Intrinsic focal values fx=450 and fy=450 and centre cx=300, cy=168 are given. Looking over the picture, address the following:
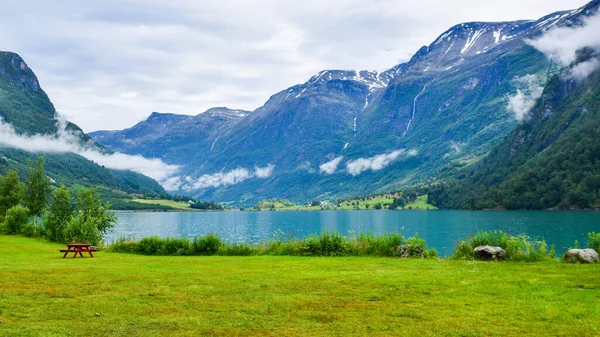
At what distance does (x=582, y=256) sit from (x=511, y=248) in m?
4.13

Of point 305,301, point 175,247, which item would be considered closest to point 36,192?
point 175,247

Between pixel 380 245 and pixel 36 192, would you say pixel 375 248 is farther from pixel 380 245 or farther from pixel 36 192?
pixel 36 192

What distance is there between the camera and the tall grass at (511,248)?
28.2 metres

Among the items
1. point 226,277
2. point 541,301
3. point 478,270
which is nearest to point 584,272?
point 478,270

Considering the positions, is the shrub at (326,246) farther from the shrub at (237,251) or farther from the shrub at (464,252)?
the shrub at (464,252)

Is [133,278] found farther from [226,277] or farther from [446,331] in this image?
[446,331]

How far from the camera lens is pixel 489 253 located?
2886cm

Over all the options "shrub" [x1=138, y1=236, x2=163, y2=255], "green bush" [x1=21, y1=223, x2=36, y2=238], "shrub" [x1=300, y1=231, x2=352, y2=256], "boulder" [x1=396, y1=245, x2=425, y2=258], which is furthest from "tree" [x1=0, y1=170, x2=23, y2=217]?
"boulder" [x1=396, y1=245, x2=425, y2=258]

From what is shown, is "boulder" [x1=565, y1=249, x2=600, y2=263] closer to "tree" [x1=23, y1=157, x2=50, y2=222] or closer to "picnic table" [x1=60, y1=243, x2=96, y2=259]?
"picnic table" [x1=60, y1=243, x2=96, y2=259]

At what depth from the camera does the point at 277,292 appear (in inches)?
734

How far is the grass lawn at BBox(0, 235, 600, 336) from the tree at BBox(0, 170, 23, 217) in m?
60.7

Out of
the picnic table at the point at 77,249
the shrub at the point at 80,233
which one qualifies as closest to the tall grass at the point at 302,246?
the picnic table at the point at 77,249

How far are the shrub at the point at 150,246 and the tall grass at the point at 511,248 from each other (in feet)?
82.2

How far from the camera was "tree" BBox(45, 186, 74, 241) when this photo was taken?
53.1 m
